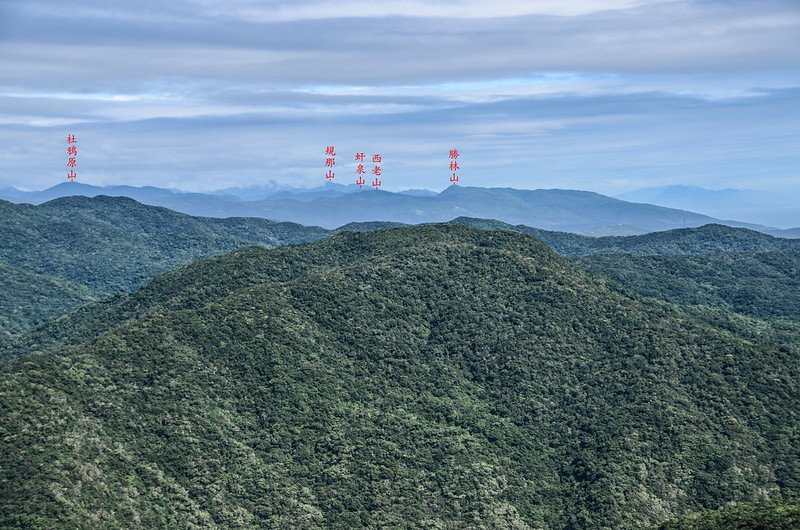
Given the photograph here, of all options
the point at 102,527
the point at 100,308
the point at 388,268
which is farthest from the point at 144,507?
the point at 100,308

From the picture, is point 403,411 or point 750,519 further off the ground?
point 403,411

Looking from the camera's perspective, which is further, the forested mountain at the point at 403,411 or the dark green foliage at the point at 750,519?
the forested mountain at the point at 403,411

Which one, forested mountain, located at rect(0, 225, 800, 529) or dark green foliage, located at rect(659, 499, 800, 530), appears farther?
forested mountain, located at rect(0, 225, 800, 529)

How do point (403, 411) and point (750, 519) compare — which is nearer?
point (750, 519)

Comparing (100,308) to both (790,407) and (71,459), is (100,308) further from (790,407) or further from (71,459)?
(790,407)
